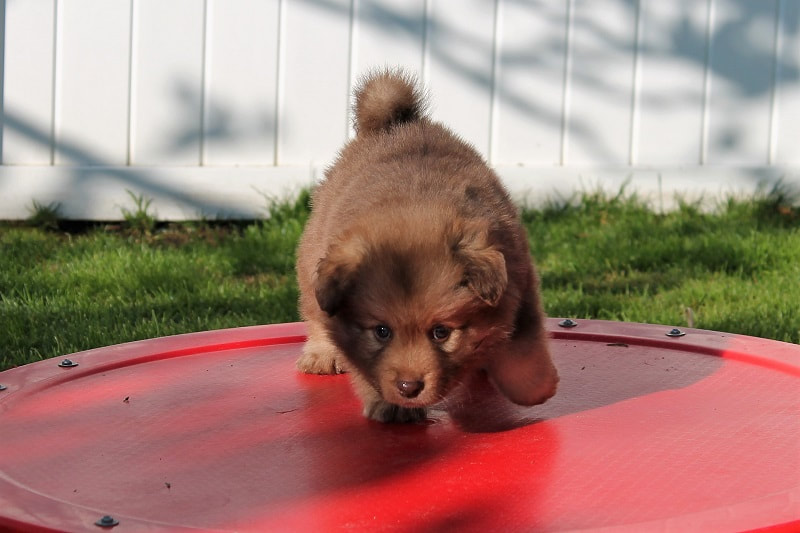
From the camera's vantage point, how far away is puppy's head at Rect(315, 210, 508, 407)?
238 cm

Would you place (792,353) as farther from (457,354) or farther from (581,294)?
(581,294)

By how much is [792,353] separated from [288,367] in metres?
1.53

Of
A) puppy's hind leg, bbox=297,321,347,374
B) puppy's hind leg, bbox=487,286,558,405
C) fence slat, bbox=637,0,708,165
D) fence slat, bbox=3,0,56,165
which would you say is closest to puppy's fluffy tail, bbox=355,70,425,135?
puppy's hind leg, bbox=297,321,347,374

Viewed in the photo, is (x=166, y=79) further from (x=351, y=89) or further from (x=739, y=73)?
(x=739, y=73)

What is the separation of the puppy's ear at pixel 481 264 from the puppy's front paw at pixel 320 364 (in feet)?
2.69

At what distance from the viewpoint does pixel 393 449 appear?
241cm

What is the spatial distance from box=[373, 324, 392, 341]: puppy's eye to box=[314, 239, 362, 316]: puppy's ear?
108mm

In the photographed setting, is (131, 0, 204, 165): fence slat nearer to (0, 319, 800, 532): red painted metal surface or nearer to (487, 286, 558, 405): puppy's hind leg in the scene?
(0, 319, 800, 532): red painted metal surface

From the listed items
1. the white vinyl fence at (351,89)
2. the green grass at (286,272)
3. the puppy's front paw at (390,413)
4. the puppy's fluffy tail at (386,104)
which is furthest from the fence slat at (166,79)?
the puppy's front paw at (390,413)

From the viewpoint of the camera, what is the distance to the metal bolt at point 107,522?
72.1 inches

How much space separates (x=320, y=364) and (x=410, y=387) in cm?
87

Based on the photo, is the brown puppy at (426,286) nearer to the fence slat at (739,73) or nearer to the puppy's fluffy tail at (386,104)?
the puppy's fluffy tail at (386,104)

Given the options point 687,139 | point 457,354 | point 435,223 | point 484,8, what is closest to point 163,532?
point 457,354

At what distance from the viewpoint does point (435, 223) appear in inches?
99.0
